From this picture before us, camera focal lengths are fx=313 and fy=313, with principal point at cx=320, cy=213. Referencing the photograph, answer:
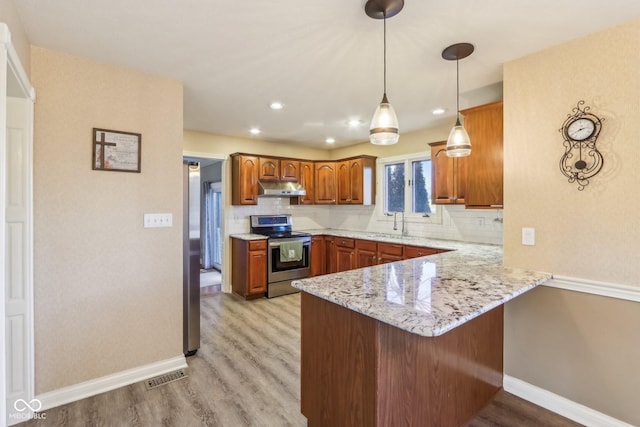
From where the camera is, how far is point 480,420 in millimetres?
1996

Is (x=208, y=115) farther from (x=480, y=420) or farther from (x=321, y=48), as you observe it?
(x=480, y=420)

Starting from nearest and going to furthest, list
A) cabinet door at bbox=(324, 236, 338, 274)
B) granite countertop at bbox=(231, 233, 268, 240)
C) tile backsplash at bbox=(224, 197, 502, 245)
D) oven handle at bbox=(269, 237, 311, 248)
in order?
1. tile backsplash at bbox=(224, 197, 502, 245)
2. granite countertop at bbox=(231, 233, 268, 240)
3. oven handle at bbox=(269, 237, 311, 248)
4. cabinet door at bbox=(324, 236, 338, 274)

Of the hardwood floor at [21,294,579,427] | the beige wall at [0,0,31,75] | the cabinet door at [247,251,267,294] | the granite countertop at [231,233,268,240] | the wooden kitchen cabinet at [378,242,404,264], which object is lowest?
the hardwood floor at [21,294,579,427]

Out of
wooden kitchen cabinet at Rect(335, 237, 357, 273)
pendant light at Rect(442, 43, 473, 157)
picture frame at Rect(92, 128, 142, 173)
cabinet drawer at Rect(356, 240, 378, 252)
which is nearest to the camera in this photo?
pendant light at Rect(442, 43, 473, 157)

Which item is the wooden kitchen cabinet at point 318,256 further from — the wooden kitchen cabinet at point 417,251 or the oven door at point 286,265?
the wooden kitchen cabinet at point 417,251

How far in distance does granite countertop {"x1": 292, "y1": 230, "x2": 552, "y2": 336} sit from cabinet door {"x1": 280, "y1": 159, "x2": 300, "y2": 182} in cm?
309

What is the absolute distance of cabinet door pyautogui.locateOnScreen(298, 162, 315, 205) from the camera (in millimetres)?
5320

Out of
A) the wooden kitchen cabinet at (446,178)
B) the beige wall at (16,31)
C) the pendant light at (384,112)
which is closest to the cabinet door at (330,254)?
the wooden kitchen cabinet at (446,178)

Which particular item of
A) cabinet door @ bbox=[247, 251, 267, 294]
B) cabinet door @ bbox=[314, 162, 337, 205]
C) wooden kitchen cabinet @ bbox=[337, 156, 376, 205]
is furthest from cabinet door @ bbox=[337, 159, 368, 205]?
cabinet door @ bbox=[247, 251, 267, 294]

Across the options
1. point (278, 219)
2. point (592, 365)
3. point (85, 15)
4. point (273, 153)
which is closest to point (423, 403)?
point (592, 365)

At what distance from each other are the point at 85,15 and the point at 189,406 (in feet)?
8.15

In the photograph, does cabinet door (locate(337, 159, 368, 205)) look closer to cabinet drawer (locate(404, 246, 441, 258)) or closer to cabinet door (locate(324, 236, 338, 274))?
cabinet door (locate(324, 236, 338, 274))

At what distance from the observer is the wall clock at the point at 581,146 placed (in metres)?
1.88

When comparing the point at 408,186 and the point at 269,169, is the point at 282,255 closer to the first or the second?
the point at 269,169
